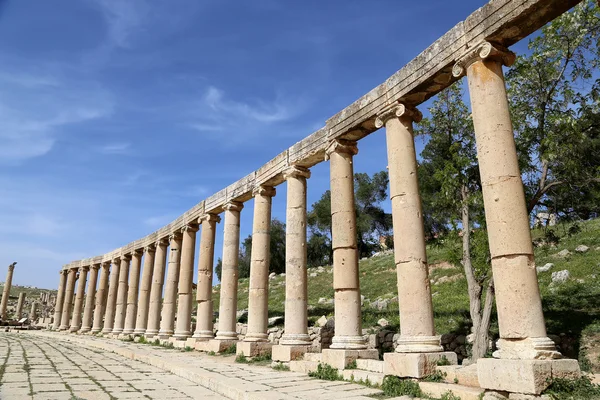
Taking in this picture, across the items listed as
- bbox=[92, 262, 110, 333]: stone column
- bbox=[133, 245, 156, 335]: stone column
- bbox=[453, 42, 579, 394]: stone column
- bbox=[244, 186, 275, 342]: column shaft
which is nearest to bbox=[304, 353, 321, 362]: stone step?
bbox=[244, 186, 275, 342]: column shaft

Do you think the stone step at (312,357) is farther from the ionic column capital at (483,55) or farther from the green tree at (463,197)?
the ionic column capital at (483,55)

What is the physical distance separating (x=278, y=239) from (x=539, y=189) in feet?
144

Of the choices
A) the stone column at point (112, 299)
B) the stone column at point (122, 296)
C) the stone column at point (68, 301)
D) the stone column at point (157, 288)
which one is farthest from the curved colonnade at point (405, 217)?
the stone column at point (68, 301)

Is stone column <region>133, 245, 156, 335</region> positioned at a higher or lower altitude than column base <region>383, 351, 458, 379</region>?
higher

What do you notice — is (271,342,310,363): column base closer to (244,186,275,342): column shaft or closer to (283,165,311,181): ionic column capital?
(244,186,275,342): column shaft

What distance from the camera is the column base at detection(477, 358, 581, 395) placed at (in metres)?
6.81

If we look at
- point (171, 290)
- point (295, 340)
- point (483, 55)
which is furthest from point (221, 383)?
point (171, 290)

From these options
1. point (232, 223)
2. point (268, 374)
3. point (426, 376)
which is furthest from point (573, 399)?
point (232, 223)

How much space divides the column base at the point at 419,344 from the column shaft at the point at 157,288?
1935cm

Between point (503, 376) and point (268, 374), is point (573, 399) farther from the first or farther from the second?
point (268, 374)

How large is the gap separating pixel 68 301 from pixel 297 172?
32.0 metres

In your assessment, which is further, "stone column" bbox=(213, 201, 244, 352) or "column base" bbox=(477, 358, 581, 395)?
"stone column" bbox=(213, 201, 244, 352)

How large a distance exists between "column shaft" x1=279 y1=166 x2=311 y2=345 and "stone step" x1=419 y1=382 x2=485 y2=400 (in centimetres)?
581

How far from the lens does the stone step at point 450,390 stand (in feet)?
24.4
